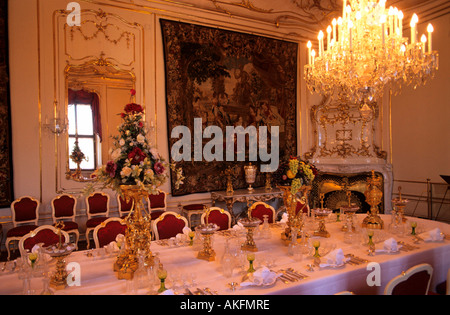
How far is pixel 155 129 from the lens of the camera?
19.1 feet

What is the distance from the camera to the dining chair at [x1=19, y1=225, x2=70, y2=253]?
2.83m

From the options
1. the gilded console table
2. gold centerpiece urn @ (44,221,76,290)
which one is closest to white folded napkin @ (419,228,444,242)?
gold centerpiece urn @ (44,221,76,290)

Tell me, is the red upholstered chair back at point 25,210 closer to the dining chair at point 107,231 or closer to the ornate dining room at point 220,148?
the ornate dining room at point 220,148

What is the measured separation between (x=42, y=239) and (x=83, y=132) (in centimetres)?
278

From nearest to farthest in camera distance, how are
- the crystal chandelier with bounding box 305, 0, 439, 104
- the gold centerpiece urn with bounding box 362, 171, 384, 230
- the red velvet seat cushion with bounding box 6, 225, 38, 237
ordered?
the gold centerpiece urn with bounding box 362, 171, 384, 230 < the crystal chandelier with bounding box 305, 0, 439, 104 < the red velvet seat cushion with bounding box 6, 225, 38, 237

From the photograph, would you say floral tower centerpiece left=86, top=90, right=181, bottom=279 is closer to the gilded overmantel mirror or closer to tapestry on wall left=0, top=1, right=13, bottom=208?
the gilded overmantel mirror

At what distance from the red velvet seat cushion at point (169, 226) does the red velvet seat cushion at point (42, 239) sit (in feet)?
3.14

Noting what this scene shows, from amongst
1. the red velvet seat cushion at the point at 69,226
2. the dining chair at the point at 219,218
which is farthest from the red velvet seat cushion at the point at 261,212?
the red velvet seat cushion at the point at 69,226

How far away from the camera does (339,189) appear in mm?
7207

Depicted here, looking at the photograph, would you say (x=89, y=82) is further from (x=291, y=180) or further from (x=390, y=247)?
(x=390, y=247)

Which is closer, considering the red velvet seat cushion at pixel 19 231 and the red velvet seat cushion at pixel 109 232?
the red velvet seat cushion at pixel 109 232

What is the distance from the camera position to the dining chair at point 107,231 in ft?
10.1

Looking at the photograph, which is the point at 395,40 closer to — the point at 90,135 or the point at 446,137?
the point at 446,137

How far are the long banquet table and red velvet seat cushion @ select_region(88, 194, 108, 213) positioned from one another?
263cm
